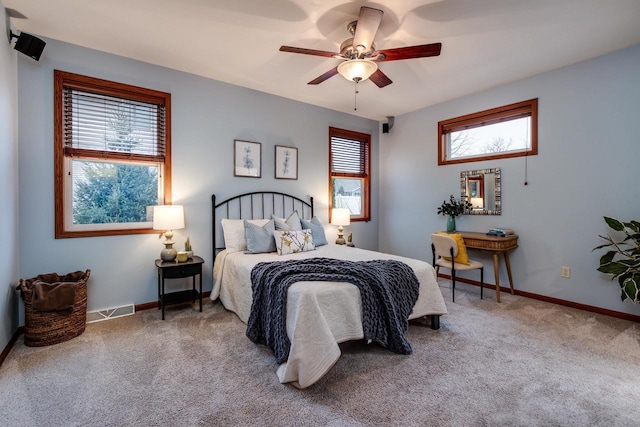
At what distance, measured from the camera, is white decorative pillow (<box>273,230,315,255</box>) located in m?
3.38

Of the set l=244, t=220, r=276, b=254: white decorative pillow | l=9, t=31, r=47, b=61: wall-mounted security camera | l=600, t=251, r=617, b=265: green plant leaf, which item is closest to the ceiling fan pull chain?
l=244, t=220, r=276, b=254: white decorative pillow

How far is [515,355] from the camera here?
234cm

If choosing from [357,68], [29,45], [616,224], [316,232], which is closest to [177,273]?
[316,232]

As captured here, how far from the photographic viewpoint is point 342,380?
2006 millimetres

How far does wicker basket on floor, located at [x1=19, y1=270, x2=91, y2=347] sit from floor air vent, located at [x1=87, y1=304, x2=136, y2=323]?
21 centimetres

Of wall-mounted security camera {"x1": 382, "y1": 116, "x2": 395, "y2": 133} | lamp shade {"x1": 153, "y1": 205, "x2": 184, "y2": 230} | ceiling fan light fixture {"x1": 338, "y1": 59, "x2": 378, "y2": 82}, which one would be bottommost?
lamp shade {"x1": 153, "y1": 205, "x2": 184, "y2": 230}

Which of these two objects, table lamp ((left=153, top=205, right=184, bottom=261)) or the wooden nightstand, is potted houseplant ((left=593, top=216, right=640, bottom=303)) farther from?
table lamp ((left=153, top=205, right=184, bottom=261))

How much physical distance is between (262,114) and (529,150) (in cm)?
351

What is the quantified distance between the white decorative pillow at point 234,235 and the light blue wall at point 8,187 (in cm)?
182

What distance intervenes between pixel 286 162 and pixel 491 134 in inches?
115

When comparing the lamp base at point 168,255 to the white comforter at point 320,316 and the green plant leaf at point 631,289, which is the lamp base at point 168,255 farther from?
the green plant leaf at point 631,289

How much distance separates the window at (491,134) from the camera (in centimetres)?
376

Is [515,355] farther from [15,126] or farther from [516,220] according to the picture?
[15,126]

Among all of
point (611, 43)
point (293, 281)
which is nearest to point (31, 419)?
point (293, 281)
